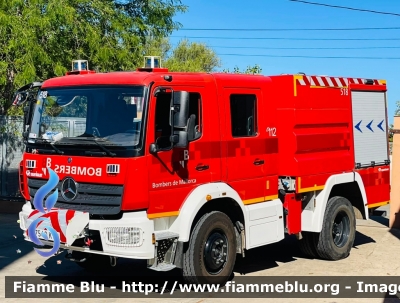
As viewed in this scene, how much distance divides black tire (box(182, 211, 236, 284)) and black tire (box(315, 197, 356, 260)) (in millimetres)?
2085

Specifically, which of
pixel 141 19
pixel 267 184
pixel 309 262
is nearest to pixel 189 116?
pixel 267 184

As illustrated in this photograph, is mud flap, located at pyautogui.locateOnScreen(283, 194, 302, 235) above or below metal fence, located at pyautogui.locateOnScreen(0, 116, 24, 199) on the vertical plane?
below

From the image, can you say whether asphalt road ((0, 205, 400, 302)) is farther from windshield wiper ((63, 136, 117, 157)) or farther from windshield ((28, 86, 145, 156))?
windshield ((28, 86, 145, 156))

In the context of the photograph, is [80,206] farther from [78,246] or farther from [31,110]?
[31,110]

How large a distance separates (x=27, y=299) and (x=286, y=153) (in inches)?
151

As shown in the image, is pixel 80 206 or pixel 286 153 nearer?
pixel 80 206

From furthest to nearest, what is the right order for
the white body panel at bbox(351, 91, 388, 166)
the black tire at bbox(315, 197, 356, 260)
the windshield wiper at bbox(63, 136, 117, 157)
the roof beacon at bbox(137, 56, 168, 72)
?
the white body panel at bbox(351, 91, 388, 166)
the black tire at bbox(315, 197, 356, 260)
the roof beacon at bbox(137, 56, 168, 72)
the windshield wiper at bbox(63, 136, 117, 157)

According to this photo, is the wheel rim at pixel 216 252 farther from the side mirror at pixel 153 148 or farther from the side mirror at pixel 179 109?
the side mirror at pixel 179 109

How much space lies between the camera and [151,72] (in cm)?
707

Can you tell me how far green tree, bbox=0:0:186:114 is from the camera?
1189cm

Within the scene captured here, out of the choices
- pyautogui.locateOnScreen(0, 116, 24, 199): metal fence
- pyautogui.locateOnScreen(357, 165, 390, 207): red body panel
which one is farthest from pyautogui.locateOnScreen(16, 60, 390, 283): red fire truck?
pyautogui.locateOnScreen(0, 116, 24, 199): metal fence

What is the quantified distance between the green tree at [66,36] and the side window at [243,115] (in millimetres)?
5465

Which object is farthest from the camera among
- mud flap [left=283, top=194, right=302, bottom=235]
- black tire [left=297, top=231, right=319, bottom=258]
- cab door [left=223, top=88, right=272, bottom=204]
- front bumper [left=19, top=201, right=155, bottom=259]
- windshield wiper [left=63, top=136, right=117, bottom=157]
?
black tire [left=297, top=231, right=319, bottom=258]

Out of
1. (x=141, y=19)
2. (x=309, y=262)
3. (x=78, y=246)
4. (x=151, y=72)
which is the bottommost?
(x=309, y=262)
